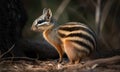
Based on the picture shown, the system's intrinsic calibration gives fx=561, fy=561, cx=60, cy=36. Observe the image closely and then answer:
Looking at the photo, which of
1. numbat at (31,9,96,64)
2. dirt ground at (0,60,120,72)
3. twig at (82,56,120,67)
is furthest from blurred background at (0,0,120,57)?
numbat at (31,9,96,64)

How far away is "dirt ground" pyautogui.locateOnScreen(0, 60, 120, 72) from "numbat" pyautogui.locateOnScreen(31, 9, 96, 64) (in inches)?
7.5

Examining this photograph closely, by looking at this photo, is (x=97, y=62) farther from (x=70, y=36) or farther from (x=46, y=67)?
(x=46, y=67)

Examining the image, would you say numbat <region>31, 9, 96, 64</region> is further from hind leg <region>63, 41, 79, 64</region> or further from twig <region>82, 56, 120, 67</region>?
twig <region>82, 56, 120, 67</region>

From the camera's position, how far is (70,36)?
8.10 meters

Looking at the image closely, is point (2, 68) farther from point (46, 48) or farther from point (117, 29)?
point (117, 29)

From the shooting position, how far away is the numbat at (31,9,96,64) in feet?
26.5

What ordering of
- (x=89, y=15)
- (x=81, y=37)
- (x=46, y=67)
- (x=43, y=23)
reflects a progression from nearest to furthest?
1. (x=81, y=37)
2. (x=43, y=23)
3. (x=46, y=67)
4. (x=89, y=15)

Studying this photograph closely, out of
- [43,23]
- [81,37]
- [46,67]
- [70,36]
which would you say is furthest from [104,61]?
[43,23]

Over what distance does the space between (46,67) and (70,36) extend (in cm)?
66

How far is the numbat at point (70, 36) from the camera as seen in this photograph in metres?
8.09

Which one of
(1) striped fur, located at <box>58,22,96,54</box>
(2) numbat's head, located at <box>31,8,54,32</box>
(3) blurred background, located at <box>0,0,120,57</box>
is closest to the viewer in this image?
(1) striped fur, located at <box>58,22,96,54</box>

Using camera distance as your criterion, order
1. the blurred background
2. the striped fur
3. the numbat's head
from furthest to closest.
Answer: the blurred background < the numbat's head < the striped fur

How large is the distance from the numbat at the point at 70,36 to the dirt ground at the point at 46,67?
0.62 feet

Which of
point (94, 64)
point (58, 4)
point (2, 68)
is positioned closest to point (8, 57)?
point (2, 68)
